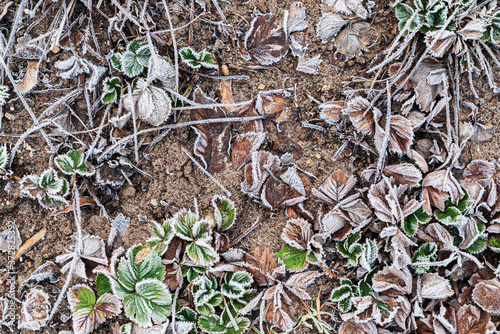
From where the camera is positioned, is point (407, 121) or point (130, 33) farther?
point (130, 33)

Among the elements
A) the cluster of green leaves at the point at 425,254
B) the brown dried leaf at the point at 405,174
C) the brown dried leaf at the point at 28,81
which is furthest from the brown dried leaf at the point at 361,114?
the brown dried leaf at the point at 28,81

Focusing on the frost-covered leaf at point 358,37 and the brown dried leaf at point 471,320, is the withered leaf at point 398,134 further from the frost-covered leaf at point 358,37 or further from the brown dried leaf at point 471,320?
the brown dried leaf at point 471,320

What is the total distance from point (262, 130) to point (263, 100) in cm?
16

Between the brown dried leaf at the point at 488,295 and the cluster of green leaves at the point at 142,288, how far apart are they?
57.8 inches

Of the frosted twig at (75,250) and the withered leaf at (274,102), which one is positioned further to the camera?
the withered leaf at (274,102)

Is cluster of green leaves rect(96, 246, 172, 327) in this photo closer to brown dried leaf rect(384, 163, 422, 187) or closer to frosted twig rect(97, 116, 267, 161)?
frosted twig rect(97, 116, 267, 161)

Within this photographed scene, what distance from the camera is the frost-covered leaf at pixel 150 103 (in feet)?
5.57

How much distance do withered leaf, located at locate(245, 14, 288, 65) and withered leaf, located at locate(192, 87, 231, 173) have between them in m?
0.36

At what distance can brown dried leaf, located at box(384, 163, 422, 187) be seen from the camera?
5.52 ft

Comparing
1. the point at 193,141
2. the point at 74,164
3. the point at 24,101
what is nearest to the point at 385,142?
the point at 193,141

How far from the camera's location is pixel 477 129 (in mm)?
1758

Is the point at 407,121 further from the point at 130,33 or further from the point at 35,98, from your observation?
the point at 35,98

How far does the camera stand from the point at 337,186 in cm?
170

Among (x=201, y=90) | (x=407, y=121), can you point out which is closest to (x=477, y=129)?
(x=407, y=121)
